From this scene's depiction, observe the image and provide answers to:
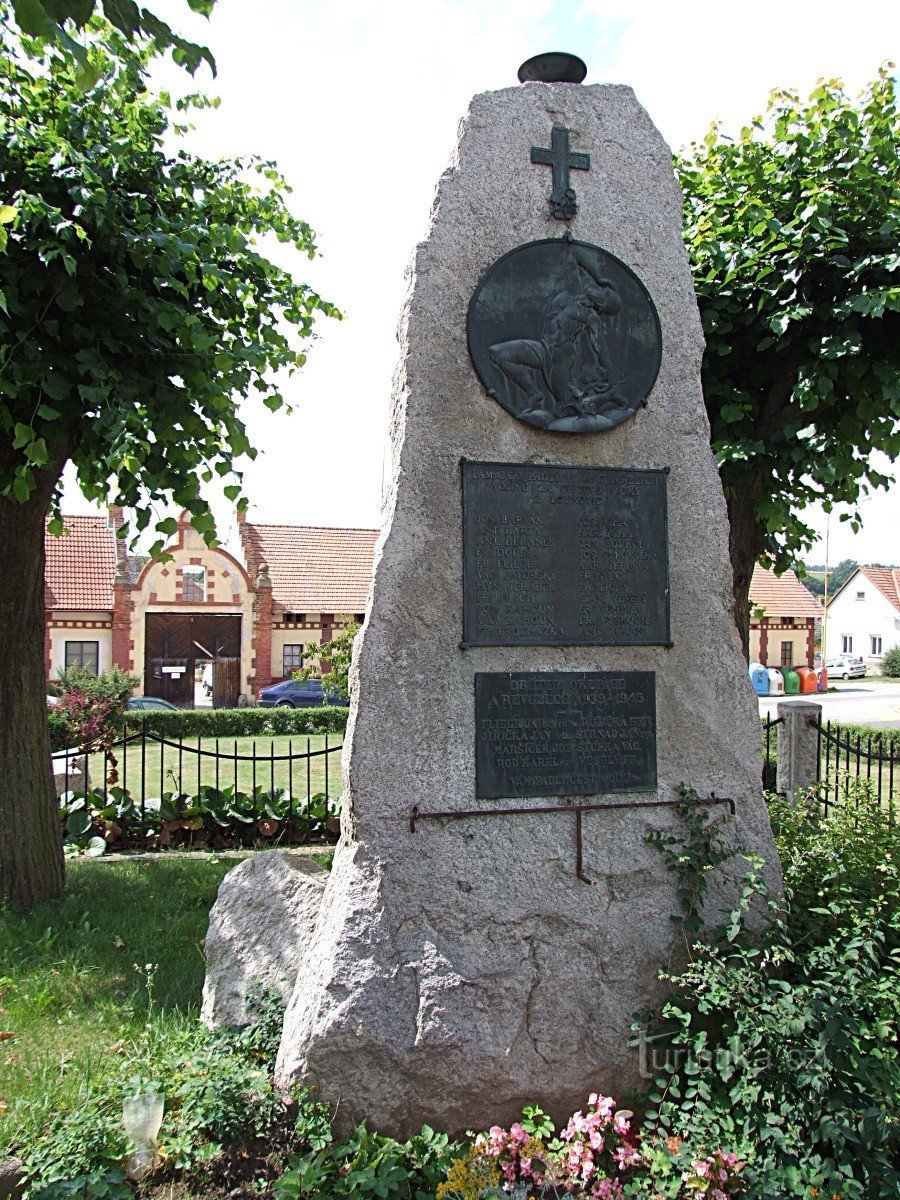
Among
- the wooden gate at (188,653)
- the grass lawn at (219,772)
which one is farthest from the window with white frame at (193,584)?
the grass lawn at (219,772)

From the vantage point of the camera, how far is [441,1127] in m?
3.17

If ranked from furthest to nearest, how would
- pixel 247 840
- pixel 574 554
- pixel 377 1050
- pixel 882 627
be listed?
pixel 882 627 < pixel 247 840 < pixel 574 554 < pixel 377 1050

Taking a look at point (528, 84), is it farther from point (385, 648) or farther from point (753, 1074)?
point (753, 1074)

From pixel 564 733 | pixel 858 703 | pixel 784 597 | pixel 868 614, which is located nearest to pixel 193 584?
pixel 858 703

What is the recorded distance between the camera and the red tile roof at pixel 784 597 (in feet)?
112

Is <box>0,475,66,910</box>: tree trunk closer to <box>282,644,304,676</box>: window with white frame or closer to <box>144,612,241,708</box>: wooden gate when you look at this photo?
<box>144,612,241,708</box>: wooden gate

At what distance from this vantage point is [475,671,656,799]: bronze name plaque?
3463 millimetres

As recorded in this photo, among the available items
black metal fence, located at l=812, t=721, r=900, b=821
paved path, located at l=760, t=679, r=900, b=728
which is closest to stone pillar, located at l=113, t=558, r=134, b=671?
paved path, located at l=760, t=679, r=900, b=728

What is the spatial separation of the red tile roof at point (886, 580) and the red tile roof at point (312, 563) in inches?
1297

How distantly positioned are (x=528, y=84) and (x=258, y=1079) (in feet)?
13.3

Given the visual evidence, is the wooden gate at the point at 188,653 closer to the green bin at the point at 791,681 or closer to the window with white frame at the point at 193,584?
the window with white frame at the point at 193,584

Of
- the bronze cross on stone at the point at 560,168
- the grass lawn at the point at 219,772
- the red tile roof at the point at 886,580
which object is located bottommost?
the grass lawn at the point at 219,772

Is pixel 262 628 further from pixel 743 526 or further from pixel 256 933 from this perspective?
pixel 256 933

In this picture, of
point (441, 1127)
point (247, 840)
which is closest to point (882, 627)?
point (247, 840)
